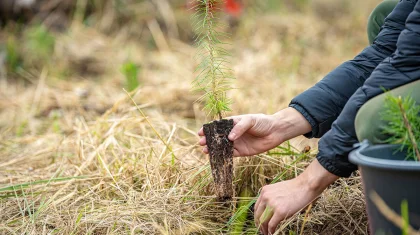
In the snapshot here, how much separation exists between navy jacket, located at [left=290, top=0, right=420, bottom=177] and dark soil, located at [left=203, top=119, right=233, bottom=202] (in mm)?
283

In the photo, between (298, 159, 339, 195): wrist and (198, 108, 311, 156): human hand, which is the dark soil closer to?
(198, 108, 311, 156): human hand

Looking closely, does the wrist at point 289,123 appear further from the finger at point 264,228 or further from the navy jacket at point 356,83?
the finger at point 264,228

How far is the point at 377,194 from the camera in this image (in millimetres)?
989

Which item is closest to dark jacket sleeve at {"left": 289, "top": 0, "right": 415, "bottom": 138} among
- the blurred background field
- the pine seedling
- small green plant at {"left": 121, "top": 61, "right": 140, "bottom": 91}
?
the blurred background field

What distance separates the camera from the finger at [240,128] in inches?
57.2

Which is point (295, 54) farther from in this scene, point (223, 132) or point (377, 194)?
point (377, 194)

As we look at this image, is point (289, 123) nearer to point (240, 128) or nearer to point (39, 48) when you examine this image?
point (240, 128)

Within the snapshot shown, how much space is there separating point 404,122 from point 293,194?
0.41 m

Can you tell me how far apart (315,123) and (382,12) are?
0.53m

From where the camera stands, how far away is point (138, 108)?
1.89 m

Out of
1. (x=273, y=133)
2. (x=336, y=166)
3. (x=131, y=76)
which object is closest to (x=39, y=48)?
(x=131, y=76)

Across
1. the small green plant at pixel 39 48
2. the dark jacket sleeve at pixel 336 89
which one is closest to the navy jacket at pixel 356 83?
the dark jacket sleeve at pixel 336 89

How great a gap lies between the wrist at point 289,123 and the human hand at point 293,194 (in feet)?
0.95

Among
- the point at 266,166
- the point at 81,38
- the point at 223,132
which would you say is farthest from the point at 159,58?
the point at 223,132
